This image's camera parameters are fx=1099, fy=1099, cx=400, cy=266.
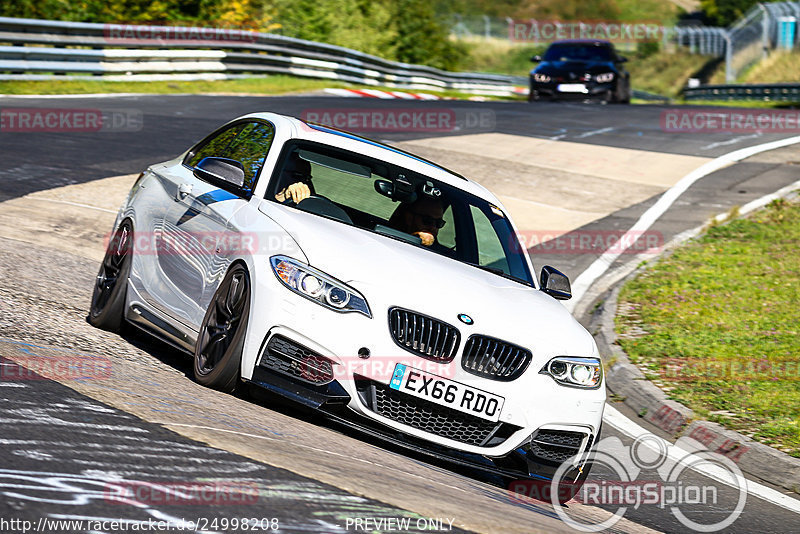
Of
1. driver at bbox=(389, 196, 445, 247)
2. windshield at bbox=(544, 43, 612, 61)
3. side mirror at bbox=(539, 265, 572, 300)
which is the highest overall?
driver at bbox=(389, 196, 445, 247)

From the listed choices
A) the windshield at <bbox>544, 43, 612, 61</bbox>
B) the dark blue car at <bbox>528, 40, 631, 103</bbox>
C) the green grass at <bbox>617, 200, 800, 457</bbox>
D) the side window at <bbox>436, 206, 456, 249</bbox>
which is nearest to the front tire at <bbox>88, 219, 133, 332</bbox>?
the side window at <bbox>436, 206, 456, 249</bbox>

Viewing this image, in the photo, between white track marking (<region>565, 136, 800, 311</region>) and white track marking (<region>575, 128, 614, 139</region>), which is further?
white track marking (<region>575, 128, 614, 139</region>)

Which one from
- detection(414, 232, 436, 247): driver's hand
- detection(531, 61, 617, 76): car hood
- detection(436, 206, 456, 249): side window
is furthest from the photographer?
detection(531, 61, 617, 76): car hood

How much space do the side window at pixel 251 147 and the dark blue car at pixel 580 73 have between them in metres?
21.6

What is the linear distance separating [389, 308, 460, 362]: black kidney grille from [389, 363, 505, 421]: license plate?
0.35 feet

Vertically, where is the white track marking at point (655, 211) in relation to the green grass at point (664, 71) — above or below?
above

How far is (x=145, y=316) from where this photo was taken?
22.6 ft

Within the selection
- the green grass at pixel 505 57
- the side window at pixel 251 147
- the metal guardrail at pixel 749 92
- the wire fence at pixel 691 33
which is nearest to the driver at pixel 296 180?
the side window at pixel 251 147

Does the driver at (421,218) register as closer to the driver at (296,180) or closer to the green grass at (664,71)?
the driver at (296,180)

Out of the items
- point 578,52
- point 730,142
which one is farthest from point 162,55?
point 730,142

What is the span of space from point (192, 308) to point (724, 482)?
11.3 feet

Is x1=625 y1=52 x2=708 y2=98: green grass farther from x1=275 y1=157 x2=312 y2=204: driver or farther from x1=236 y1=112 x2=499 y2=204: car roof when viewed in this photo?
x1=275 y1=157 x2=312 y2=204: driver

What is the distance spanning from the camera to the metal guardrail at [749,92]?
33531 mm

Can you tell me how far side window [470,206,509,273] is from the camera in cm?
710
